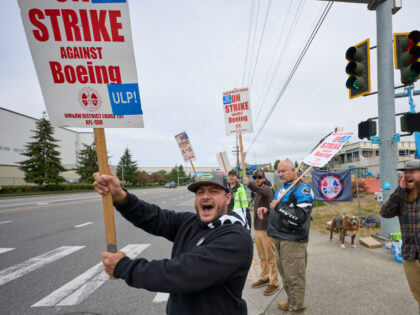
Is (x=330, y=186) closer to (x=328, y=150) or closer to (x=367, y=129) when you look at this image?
(x=367, y=129)

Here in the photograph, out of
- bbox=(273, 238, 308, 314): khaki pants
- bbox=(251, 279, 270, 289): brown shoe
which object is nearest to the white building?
bbox=(251, 279, 270, 289): brown shoe

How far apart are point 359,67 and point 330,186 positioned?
6369 mm

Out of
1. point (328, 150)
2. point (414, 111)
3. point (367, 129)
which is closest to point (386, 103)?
point (367, 129)

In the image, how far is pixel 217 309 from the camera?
142 cm

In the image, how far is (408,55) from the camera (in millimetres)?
4508

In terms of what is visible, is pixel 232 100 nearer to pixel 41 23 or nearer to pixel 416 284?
pixel 41 23

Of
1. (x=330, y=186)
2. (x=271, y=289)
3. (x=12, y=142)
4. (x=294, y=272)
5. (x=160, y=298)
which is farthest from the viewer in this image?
(x=12, y=142)

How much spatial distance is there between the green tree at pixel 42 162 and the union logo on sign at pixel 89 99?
139ft

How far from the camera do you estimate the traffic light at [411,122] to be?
4.32 metres

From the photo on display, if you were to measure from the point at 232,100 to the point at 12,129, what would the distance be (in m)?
56.2

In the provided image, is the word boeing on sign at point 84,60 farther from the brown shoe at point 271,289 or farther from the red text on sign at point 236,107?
the brown shoe at point 271,289

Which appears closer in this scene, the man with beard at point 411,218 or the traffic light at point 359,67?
the man with beard at point 411,218

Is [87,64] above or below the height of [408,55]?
below

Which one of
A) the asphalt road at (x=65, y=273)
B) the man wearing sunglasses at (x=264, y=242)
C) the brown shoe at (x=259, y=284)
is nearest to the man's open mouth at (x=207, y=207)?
the man wearing sunglasses at (x=264, y=242)
